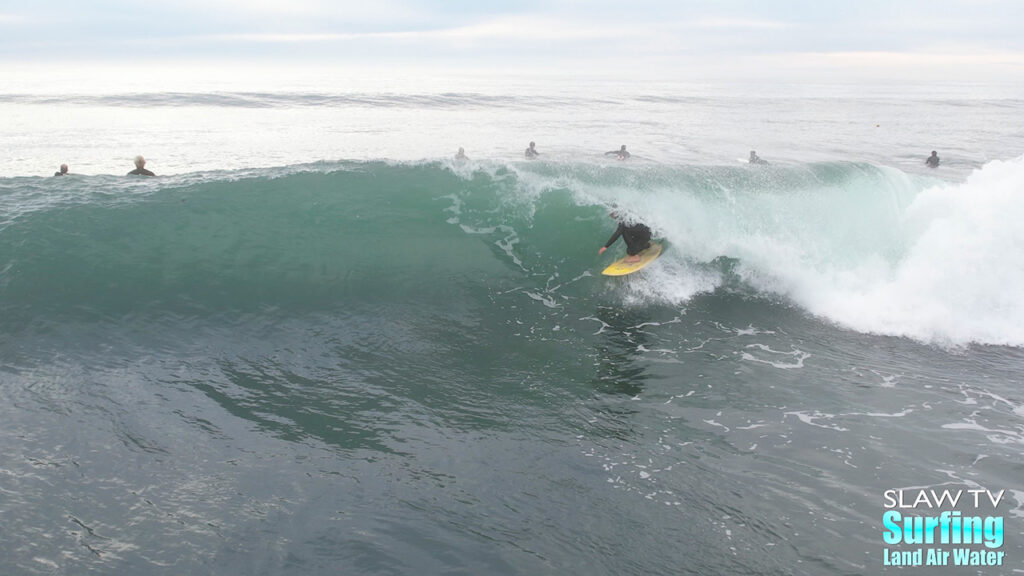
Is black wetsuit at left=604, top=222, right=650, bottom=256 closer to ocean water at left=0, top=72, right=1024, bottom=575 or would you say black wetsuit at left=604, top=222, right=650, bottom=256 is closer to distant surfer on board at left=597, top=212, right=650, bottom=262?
distant surfer on board at left=597, top=212, right=650, bottom=262

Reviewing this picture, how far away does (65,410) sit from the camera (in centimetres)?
711

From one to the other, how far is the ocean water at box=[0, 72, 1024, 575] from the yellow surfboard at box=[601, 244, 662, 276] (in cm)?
34

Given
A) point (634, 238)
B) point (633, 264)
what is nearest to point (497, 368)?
point (633, 264)

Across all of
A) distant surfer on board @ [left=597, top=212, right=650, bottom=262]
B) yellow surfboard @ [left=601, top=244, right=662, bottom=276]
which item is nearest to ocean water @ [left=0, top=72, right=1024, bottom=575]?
yellow surfboard @ [left=601, top=244, right=662, bottom=276]

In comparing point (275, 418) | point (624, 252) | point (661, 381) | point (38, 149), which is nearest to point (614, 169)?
point (624, 252)

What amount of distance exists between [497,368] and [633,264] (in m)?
4.01

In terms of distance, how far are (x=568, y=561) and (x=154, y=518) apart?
3.52 m

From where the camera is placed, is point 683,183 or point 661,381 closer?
point 661,381

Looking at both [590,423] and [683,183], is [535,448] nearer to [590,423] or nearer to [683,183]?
[590,423]

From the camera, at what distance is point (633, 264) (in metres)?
11.5

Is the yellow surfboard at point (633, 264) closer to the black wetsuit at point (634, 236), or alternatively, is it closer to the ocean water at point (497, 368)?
the black wetsuit at point (634, 236)

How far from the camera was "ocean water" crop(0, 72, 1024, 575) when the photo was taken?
5426mm

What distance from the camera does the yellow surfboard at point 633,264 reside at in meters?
11.4

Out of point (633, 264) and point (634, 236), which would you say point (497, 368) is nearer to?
point (633, 264)
